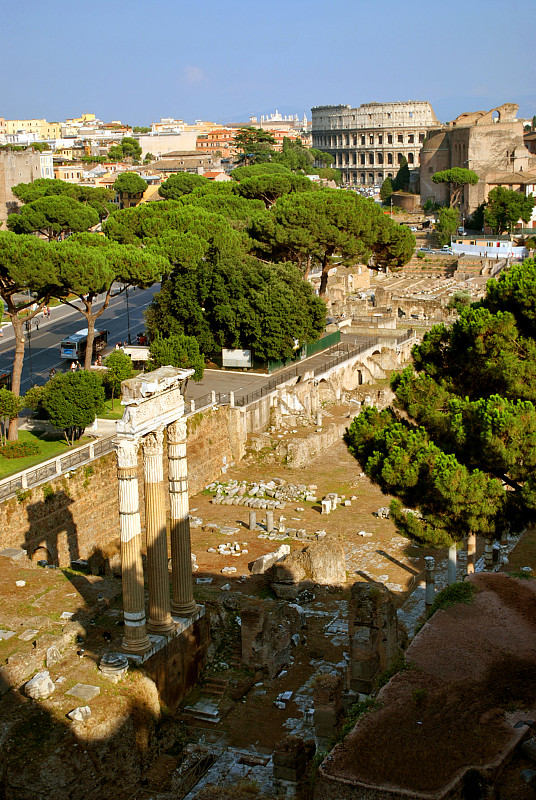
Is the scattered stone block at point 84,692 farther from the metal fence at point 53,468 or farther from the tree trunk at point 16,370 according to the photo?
the tree trunk at point 16,370

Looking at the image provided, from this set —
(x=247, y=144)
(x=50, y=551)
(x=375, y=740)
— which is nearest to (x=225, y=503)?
(x=50, y=551)

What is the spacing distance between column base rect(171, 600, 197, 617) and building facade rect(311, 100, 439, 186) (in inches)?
5093

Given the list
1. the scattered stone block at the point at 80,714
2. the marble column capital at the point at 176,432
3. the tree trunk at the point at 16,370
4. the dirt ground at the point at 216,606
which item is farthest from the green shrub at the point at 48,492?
the scattered stone block at the point at 80,714

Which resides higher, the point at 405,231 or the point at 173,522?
the point at 405,231

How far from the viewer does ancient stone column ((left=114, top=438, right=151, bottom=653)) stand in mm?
14867

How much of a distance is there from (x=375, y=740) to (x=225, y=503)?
15.8m

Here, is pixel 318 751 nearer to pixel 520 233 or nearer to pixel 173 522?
pixel 173 522

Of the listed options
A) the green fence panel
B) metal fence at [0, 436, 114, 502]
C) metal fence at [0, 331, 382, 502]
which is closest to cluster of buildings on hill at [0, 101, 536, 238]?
the green fence panel

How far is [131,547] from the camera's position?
15.3m

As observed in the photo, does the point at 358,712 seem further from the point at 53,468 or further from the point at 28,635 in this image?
the point at 53,468

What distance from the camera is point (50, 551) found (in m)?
22.3

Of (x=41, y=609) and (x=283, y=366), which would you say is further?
(x=283, y=366)

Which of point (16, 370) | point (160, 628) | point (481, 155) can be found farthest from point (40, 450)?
point (481, 155)

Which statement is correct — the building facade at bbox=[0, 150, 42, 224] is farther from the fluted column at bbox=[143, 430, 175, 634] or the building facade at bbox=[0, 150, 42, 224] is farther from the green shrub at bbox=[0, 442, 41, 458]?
the fluted column at bbox=[143, 430, 175, 634]
